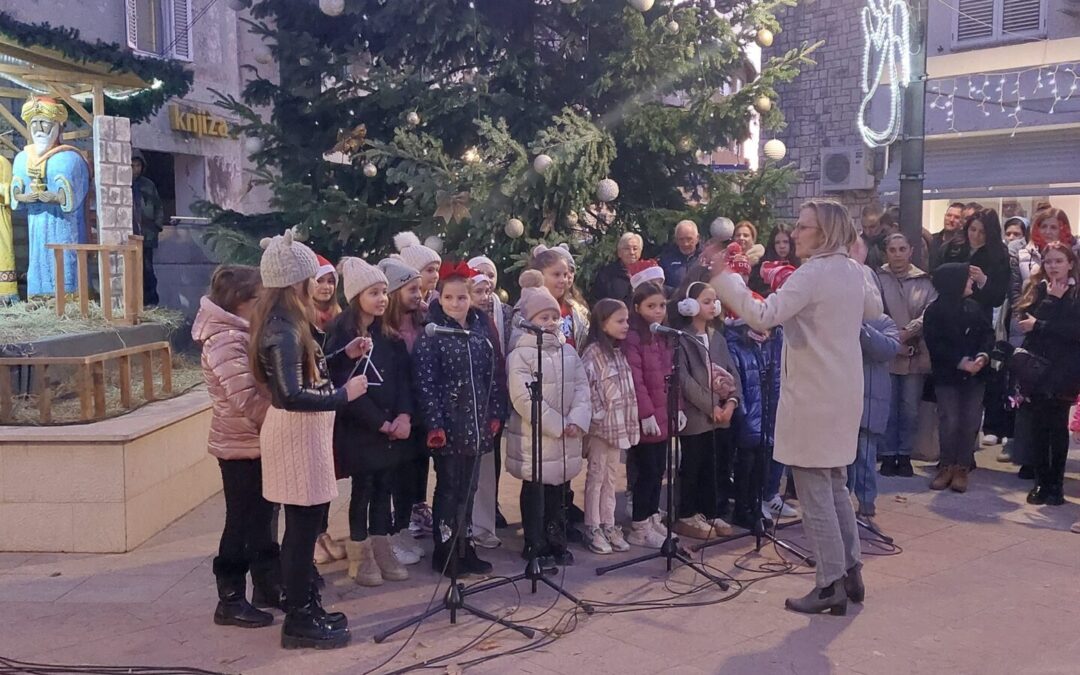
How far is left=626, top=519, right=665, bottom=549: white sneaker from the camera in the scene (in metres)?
6.35

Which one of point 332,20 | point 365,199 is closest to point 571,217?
point 365,199

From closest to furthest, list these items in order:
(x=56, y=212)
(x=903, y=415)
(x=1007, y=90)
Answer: (x=903, y=415)
(x=56, y=212)
(x=1007, y=90)

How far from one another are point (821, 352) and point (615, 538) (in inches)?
77.2

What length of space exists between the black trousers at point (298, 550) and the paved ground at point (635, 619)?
0.90 ft

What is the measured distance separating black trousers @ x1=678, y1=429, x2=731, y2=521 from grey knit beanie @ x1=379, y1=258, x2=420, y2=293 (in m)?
2.07

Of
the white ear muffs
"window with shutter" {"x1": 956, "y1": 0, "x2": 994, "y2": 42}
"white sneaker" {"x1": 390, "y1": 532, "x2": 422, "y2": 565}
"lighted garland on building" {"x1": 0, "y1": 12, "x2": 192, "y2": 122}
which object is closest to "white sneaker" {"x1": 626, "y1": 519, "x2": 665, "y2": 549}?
"white sneaker" {"x1": 390, "y1": 532, "x2": 422, "y2": 565}

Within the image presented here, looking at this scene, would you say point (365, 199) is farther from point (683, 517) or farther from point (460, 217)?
point (683, 517)

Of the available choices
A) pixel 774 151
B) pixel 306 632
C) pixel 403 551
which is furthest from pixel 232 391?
pixel 774 151

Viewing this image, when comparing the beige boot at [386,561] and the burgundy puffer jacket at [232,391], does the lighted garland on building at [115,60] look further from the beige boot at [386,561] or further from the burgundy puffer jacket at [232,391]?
the beige boot at [386,561]

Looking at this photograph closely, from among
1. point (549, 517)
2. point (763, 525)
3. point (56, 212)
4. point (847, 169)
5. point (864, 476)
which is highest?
point (847, 169)

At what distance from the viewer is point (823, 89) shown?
19.3 metres

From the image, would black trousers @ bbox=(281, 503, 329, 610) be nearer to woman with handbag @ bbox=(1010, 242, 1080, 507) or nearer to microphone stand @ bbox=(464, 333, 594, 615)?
microphone stand @ bbox=(464, 333, 594, 615)

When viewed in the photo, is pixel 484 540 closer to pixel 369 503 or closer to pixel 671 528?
pixel 369 503

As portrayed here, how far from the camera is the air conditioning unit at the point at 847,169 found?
18.7 meters
